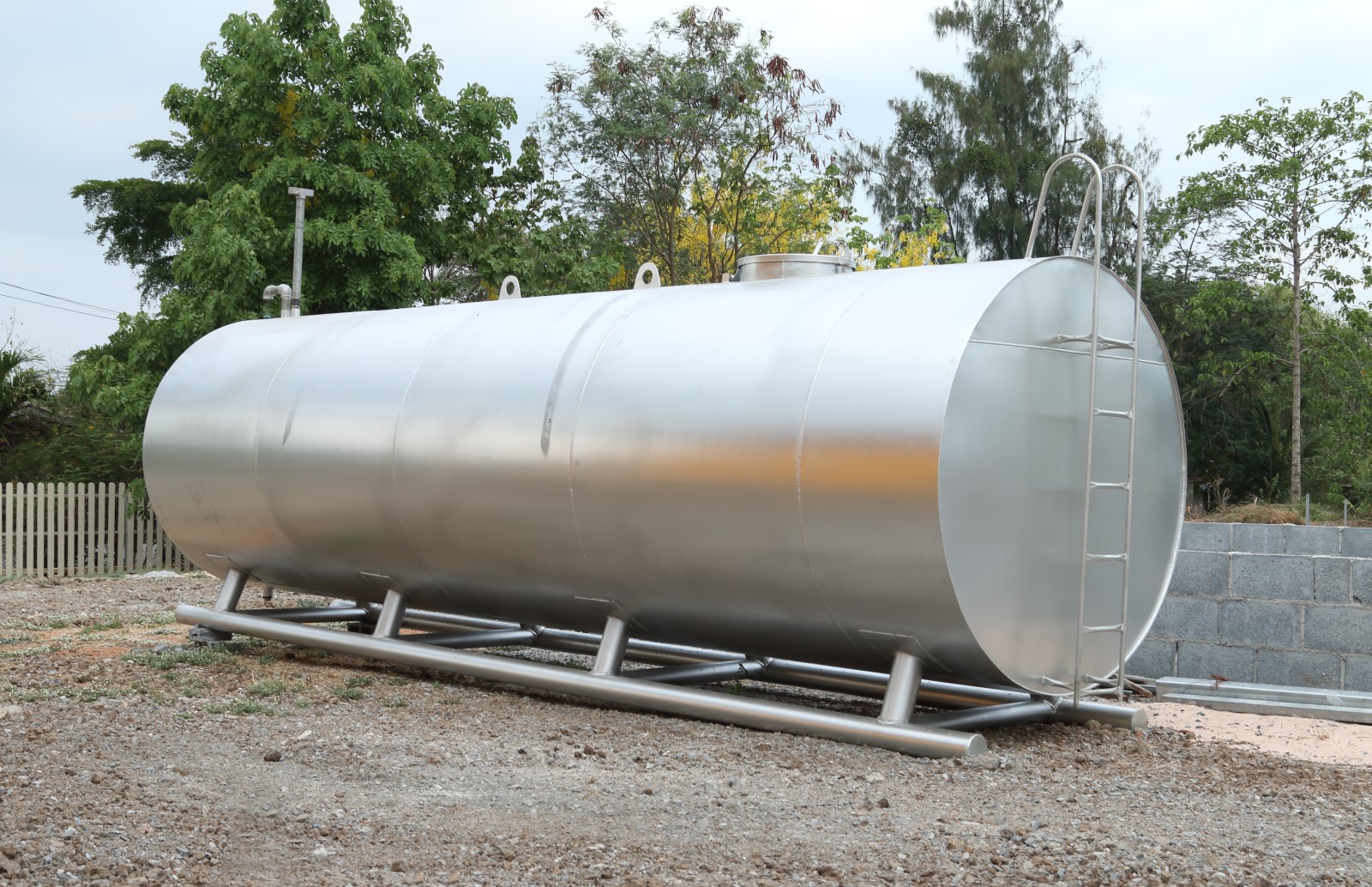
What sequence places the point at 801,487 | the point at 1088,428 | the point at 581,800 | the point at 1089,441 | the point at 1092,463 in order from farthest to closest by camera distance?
the point at 1092,463 < the point at 1088,428 < the point at 1089,441 < the point at 801,487 < the point at 581,800

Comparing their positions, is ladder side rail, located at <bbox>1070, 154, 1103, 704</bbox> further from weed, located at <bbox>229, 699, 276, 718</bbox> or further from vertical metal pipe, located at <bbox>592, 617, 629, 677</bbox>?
weed, located at <bbox>229, 699, 276, 718</bbox>

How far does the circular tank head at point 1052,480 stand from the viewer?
22.5 ft

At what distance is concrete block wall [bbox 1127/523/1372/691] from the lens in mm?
9938

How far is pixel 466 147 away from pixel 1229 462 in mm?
21656

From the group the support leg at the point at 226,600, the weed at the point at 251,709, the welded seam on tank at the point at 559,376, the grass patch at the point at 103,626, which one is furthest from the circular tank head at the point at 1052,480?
the grass patch at the point at 103,626

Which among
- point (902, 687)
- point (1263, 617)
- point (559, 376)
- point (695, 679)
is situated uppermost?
point (559, 376)

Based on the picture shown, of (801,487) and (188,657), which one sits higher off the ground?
(801,487)

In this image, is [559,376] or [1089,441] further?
[559,376]

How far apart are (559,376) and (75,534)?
14.4 meters

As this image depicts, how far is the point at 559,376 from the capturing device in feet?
27.8

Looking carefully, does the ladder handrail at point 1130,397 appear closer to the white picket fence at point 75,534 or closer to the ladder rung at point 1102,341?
the ladder rung at point 1102,341

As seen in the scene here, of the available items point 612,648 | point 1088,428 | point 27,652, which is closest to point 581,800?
point 612,648

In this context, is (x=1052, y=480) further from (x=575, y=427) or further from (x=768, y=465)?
(x=575, y=427)

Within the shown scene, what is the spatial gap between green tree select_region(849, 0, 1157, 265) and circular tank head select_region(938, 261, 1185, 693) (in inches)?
1321
